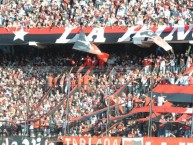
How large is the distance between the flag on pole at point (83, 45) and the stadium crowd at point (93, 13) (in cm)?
136

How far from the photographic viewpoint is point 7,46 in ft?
147

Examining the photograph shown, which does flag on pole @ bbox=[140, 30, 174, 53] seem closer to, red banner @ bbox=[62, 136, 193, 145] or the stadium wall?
the stadium wall

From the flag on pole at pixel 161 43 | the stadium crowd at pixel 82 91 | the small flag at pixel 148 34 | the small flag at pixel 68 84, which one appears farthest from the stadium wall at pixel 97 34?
the small flag at pixel 68 84

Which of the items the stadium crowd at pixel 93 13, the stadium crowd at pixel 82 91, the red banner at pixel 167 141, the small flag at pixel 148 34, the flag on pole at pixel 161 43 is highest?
the stadium crowd at pixel 93 13

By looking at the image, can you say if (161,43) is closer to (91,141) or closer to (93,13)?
(93,13)

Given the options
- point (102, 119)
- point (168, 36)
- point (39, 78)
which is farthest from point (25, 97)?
point (168, 36)

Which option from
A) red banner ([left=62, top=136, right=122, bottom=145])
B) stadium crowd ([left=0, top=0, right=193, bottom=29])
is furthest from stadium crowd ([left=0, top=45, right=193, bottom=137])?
stadium crowd ([left=0, top=0, right=193, bottom=29])

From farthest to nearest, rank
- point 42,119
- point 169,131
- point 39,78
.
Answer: point 39,78 < point 42,119 < point 169,131

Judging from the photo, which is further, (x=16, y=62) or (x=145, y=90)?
(x=16, y=62)

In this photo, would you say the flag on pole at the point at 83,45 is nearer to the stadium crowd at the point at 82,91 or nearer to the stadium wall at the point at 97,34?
the stadium wall at the point at 97,34

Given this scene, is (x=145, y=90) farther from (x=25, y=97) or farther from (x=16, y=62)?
(x=16, y=62)

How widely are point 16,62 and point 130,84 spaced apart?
7743 millimetres

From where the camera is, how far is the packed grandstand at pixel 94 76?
3734 centimetres

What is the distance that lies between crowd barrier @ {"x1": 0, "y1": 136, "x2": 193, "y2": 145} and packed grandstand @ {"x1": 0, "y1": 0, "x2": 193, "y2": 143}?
557mm
